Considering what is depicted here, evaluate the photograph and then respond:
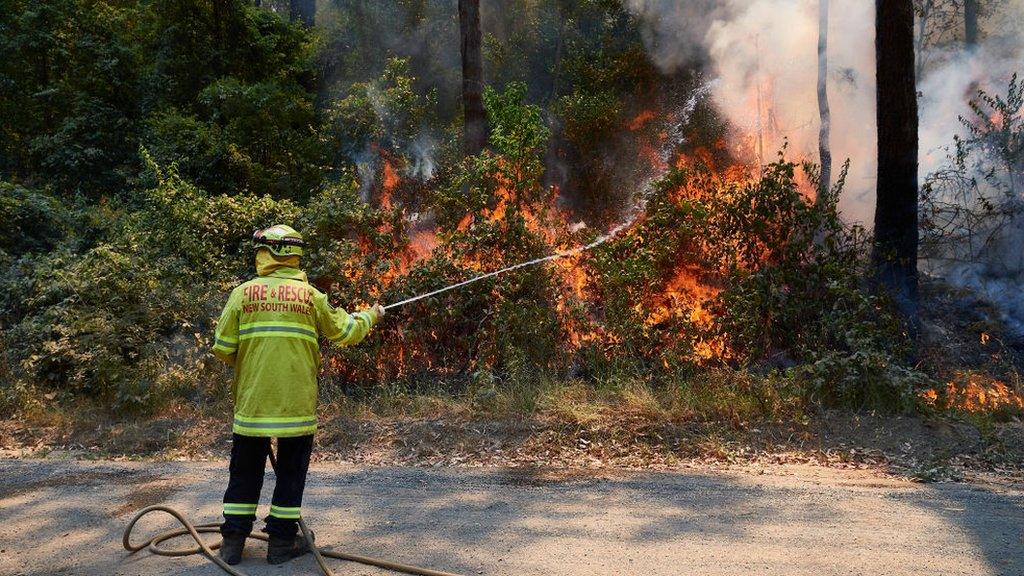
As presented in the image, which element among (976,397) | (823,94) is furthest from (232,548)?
(823,94)

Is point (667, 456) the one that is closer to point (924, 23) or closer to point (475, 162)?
point (475, 162)

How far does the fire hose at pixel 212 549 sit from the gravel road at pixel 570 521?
0.07 metres

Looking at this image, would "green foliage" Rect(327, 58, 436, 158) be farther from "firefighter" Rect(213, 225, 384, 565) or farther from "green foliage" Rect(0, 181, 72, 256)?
"firefighter" Rect(213, 225, 384, 565)

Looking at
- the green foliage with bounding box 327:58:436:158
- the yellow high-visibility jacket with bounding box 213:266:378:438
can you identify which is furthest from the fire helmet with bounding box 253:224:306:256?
the green foliage with bounding box 327:58:436:158

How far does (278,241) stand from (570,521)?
2.63 m

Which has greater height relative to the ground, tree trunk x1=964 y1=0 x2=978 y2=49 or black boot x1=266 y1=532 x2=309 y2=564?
tree trunk x1=964 y1=0 x2=978 y2=49

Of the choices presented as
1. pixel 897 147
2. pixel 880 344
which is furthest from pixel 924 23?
pixel 880 344

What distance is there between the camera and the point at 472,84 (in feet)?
47.2

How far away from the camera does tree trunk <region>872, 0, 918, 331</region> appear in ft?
31.4

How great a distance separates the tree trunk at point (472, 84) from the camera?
14328 mm

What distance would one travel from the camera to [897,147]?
31.9 ft

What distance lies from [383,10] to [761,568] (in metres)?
22.1

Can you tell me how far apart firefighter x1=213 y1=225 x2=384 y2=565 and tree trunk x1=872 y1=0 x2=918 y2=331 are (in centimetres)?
710

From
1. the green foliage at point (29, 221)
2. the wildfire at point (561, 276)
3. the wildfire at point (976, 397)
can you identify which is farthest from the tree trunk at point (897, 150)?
the green foliage at point (29, 221)
